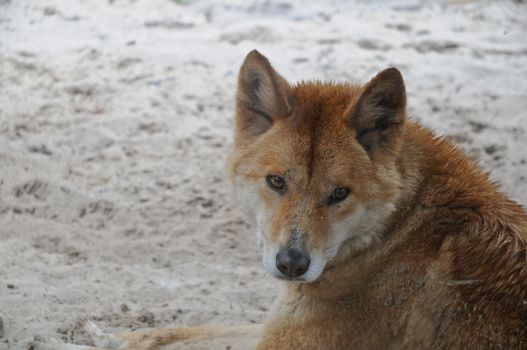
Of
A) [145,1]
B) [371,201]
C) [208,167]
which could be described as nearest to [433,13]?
[145,1]

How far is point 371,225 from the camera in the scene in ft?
14.5

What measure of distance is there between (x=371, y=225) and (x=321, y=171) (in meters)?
Result: 0.40

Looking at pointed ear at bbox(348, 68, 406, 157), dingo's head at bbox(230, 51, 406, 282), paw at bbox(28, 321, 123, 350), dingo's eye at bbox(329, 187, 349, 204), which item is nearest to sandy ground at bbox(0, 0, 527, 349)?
paw at bbox(28, 321, 123, 350)

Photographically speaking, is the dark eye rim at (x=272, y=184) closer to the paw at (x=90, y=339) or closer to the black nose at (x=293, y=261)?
the black nose at (x=293, y=261)

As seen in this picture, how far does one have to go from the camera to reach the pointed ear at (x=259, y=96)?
15.0ft

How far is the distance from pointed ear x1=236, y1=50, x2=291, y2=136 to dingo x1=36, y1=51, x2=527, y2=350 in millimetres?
11

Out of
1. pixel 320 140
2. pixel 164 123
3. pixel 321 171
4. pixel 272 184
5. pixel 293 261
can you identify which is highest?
pixel 320 140

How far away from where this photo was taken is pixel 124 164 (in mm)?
7535

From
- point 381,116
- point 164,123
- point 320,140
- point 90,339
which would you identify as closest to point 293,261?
point 320,140

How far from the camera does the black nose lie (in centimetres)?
421

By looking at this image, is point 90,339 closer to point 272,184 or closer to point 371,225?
point 272,184

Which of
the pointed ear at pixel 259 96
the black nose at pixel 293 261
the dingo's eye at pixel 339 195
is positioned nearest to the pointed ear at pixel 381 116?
the dingo's eye at pixel 339 195

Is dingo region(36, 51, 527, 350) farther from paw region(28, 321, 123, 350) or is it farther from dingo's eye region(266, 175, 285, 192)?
paw region(28, 321, 123, 350)

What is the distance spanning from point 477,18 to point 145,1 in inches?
161
